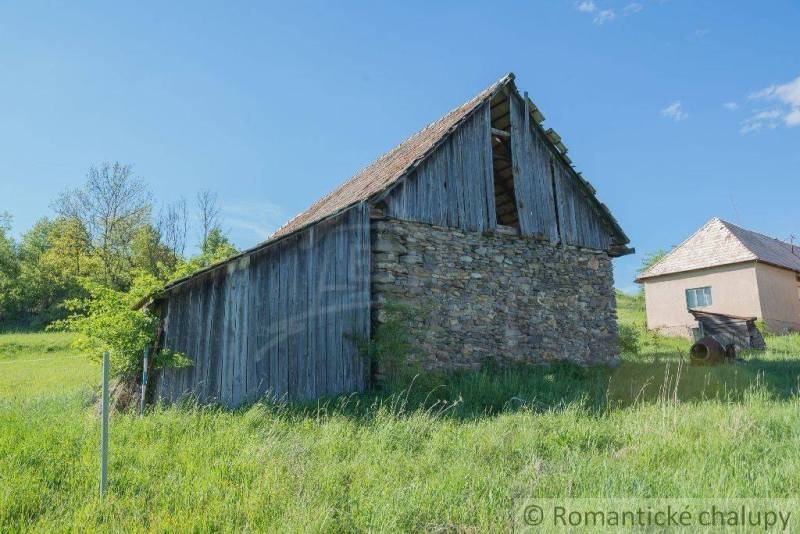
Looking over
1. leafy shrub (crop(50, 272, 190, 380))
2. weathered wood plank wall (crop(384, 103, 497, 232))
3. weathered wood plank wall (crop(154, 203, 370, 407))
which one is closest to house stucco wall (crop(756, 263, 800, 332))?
weathered wood plank wall (crop(384, 103, 497, 232))

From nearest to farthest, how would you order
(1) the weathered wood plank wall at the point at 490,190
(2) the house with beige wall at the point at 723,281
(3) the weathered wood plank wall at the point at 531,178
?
(1) the weathered wood plank wall at the point at 490,190, (3) the weathered wood plank wall at the point at 531,178, (2) the house with beige wall at the point at 723,281

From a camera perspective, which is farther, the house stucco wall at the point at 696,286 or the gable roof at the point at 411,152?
the house stucco wall at the point at 696,286

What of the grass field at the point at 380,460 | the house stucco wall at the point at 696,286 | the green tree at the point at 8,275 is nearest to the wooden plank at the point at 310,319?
the grass field at the point at 380,460

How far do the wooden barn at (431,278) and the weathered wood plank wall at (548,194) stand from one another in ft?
0.11

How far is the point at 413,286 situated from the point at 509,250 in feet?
8.87

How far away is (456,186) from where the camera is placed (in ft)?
34.1

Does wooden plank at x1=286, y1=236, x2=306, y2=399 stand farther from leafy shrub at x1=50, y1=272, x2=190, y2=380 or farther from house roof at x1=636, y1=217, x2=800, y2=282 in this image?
house roof at x1=636, y1=217, x2=800, y2=282

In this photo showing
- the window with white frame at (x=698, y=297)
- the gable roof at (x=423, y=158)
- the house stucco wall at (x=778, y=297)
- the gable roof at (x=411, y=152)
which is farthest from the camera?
the window with white frame at (x=698, y=297)

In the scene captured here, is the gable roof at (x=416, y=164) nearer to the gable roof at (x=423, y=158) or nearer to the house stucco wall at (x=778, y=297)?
the gable roof at (x=423, y=158)

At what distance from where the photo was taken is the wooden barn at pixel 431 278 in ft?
25.7

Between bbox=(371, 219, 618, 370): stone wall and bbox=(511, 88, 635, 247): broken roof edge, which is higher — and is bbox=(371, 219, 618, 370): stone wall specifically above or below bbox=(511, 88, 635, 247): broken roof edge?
below

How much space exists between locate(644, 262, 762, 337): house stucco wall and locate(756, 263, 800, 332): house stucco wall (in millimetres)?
422

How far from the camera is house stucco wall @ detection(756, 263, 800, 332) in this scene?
22703 millimetres

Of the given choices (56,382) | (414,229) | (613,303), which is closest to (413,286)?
(414,229)
